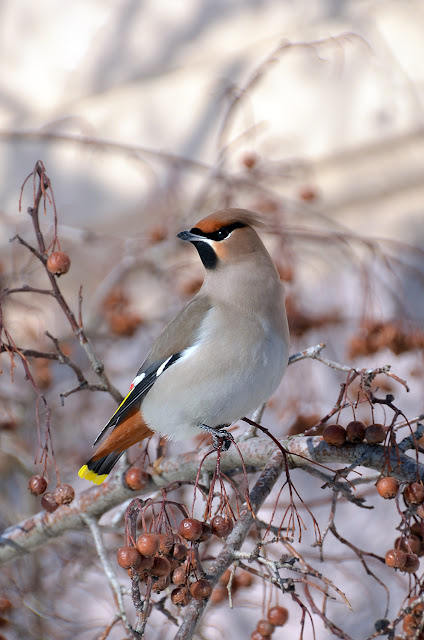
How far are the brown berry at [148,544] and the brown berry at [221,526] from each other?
0.15 m

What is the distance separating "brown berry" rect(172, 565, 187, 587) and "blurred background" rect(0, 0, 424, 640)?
85.1 inches

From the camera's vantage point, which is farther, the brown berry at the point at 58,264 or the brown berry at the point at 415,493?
the brown berry at the point at 58,264

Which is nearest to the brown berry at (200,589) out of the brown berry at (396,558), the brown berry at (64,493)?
the brown berry at (396,558)

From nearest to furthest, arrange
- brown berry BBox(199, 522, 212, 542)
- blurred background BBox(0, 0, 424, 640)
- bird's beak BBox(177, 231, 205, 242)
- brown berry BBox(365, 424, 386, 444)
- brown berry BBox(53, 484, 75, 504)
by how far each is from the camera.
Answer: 1. brown berry BBox(199, 522, 212, 542)
2. brown berry BBox(365, 424, 386, 444)
3. brown berry BBox(53, 484, 75, 504)
4. bird's beak BBox(177, 231, 205, 242)
5. blurred background BBox(0, 0, 424, 640)

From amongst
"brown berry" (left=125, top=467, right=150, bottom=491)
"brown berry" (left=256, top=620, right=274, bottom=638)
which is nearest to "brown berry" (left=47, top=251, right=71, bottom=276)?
"brown berry" (left=125, top=467, right=150, bottom=491)

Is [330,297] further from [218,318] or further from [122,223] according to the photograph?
[218,318]

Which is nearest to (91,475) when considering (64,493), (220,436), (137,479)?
(137,479)

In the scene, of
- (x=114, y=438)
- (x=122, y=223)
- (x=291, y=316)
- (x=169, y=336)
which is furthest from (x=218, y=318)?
(x=122, y=223)

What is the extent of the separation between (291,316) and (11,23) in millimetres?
2773

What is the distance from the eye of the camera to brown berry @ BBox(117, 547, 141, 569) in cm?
134

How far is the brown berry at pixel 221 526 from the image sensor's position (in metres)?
1.48

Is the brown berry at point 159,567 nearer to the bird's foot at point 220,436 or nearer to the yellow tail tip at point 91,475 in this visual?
the bird's foot at point 220,436

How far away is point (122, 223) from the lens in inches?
176

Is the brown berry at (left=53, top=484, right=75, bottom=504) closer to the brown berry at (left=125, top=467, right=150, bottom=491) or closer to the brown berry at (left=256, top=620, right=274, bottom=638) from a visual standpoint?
the brown berry at (left=125, top=467, right=150, bottom=491)
